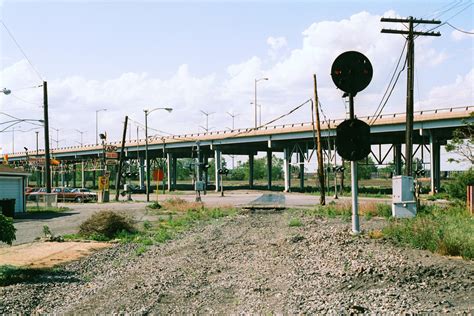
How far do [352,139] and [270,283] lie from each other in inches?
191

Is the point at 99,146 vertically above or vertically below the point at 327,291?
above

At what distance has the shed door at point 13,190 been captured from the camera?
3180cm

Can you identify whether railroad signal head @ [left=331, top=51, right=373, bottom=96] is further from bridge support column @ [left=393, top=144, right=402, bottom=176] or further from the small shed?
bridge support column @ [left=393, top=144, right=402, bottom=176]

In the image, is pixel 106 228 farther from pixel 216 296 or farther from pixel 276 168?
pixel 276 168

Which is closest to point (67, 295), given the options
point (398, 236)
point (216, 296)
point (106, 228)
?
point (216, 296)

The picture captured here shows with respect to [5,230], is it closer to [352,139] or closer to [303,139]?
[352,139]

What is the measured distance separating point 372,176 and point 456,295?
16471 centimetres

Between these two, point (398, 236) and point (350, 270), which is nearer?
point (350, 270)

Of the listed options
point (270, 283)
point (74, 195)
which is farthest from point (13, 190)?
point (270, 283)

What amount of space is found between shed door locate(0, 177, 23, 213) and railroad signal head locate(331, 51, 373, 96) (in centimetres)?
2650

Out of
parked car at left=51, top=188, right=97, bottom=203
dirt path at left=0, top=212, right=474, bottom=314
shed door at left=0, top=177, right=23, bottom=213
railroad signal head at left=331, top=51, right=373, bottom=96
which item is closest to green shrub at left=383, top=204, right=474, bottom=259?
dirt path at left=0, top=212, right=474, bottom=314

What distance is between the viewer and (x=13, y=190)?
32875mm

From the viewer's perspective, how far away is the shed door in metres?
31.8

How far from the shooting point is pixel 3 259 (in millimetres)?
13000
